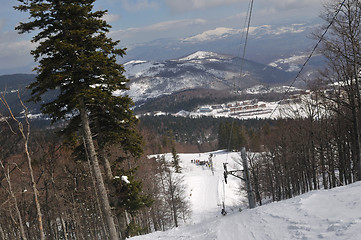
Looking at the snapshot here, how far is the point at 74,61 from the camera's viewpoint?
944 cm

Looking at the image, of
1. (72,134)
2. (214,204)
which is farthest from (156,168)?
(72,134)

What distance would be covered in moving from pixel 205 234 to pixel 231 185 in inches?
1757

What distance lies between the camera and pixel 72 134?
11.3 metres

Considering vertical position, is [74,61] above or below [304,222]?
above

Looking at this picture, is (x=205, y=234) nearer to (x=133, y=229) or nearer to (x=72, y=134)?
(x=133, y=229)

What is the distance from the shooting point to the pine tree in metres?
9.38

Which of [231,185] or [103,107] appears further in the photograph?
[231,185]

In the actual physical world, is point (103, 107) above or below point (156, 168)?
above

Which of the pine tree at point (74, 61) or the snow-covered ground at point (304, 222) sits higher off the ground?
the pine tree at point (74, 61)

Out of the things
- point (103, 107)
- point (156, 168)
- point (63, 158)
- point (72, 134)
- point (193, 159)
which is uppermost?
point (103, 107)

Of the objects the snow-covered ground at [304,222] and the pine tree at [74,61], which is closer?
the snow-covered ground at [304,222]

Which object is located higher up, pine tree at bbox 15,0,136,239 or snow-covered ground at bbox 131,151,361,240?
pine tree at bbox 15,0,136,239

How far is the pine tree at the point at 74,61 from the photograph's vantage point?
9375 mm

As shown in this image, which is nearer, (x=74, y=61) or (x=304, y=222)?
(x=304, y=222)
